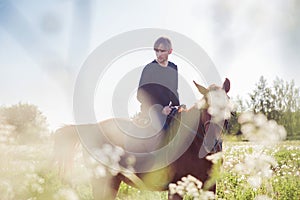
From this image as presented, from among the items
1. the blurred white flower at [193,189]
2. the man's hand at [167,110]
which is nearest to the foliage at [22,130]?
the man's hand at [167,110]

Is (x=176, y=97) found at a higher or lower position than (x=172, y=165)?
higher

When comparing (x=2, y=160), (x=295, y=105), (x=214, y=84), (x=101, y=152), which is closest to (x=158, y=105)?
(x=214, y=84)

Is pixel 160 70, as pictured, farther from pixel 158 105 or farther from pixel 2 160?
pixel 2 160

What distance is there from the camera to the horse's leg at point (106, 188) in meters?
6.13

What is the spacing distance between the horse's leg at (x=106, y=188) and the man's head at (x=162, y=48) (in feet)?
7.56

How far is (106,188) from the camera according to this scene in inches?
242

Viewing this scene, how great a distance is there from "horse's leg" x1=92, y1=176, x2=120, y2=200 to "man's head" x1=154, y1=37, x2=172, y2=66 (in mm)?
2303

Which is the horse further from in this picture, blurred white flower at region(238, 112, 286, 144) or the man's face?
the man's face

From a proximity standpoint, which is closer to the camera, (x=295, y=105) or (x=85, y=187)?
(x=85, y=187)

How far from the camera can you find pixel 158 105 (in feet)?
18.1

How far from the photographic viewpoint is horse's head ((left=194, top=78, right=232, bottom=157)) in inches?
203

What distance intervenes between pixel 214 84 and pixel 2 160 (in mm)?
5493

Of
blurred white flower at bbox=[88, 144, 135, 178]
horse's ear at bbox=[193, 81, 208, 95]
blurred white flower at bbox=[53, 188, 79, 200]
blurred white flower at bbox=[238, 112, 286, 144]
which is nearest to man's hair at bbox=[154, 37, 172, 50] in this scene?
horse's ear at bbox=[193, 81, 208, 95]

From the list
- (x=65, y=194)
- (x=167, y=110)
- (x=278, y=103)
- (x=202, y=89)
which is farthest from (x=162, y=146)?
(x=278, y=103)
